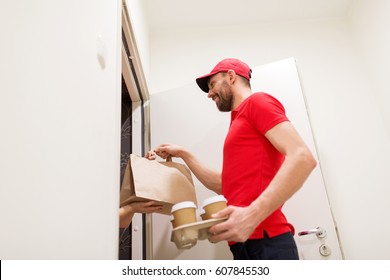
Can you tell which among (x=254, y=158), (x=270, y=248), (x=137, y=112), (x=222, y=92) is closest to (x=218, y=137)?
(x=222, y=92)

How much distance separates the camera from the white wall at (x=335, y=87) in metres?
1.59

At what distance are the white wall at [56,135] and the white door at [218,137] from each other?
66 centimetres

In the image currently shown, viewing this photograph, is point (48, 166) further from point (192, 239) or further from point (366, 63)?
point (366, 63)

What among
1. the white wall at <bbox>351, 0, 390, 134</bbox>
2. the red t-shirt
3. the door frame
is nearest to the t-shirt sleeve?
the red t-shirt

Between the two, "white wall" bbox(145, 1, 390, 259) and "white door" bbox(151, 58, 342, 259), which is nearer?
"white door" bbox(151, 58, 342, 259)

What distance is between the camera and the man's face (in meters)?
1.24

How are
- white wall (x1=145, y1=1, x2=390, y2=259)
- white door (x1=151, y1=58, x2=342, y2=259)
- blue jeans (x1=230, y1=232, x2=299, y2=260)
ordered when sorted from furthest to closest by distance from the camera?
white wall (x1=145, y1=1, x2=390, y2=259)
white door (x1=151, y1=58, x2=342, y2=259)
blue jeans (x1=230, y1=232, x2=299, y2=260)

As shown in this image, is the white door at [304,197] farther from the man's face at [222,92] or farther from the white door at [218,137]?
the man's face at [222,92]

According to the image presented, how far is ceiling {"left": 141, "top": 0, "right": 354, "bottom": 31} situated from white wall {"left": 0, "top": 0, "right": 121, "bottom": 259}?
1183 mm

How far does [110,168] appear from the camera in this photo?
873 mm

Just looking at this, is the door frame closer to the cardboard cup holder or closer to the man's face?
the man's face

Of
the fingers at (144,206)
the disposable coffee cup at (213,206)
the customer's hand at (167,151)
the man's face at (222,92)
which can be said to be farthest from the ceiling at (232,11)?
the disposable coffee cup at (213,206)

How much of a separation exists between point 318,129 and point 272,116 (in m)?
0.99

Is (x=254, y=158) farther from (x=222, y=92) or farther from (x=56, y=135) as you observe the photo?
(x=56, y=135)
